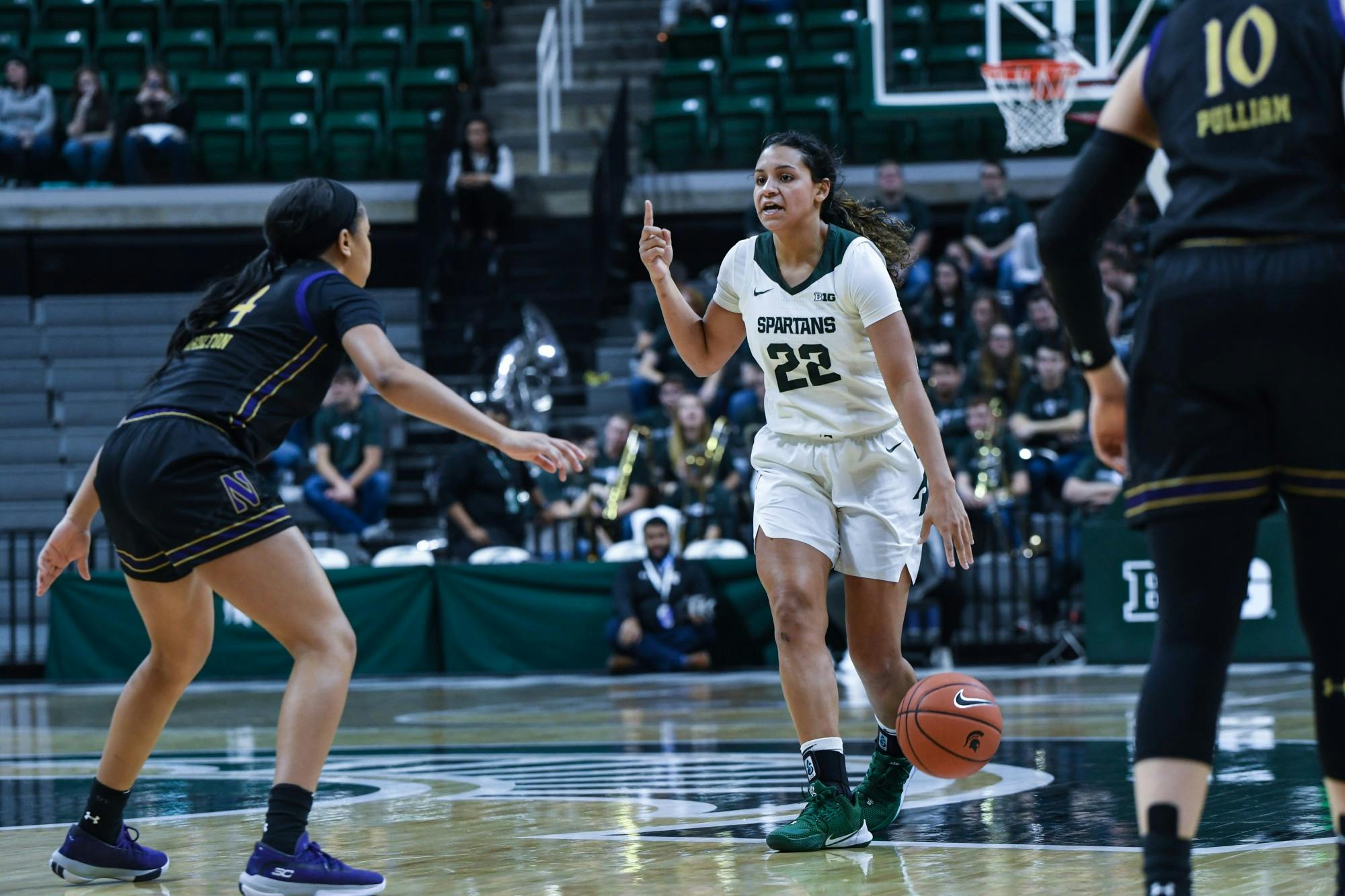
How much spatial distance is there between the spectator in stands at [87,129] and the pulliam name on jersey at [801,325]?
48.5 feet

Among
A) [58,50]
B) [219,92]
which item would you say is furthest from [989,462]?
[58,50]

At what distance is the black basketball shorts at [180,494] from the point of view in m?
4.26

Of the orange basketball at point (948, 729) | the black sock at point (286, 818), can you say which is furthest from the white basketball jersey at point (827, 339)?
the black sock at point (286, 818)

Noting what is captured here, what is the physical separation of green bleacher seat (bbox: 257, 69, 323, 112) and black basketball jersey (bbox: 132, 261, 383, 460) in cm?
1544

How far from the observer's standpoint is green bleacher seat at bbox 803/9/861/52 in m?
19.3

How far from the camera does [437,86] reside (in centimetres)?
1948

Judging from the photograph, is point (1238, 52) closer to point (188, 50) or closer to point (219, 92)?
point (219, 92)

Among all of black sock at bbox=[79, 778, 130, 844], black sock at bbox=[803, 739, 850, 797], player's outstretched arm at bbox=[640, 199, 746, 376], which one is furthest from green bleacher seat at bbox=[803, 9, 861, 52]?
black sock at bbox=[79, 778, 130, 844]

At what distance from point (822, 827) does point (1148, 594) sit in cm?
760

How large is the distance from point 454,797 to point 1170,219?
12.0 feet

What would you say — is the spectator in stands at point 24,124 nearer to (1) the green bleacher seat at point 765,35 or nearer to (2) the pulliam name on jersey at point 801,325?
(1) the green bleacher seat at point 765,35

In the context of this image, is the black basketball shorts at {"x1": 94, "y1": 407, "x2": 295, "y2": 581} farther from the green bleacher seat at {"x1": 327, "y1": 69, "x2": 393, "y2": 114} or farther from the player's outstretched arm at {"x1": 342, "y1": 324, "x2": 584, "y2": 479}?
the green bleacher seat at {"x1": 327, "y1": 69, "x2": 393, "y2": 114}

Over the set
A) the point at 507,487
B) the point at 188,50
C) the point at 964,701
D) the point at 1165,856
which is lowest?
the point at 507,487

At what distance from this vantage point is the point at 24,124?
61.5 feet
